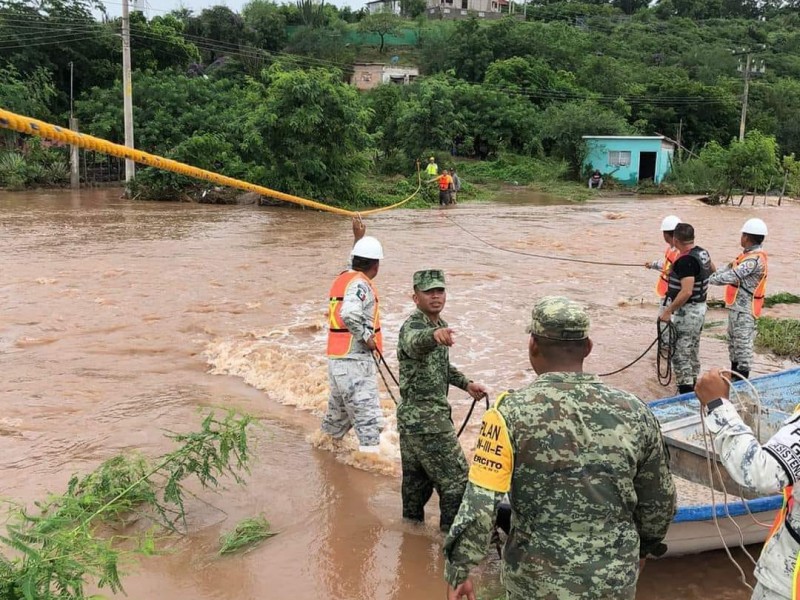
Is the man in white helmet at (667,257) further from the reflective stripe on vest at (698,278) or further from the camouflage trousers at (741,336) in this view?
the camouflage trousers at (741,336)

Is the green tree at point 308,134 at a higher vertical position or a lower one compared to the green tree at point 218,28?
lower

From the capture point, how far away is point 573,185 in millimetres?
38156

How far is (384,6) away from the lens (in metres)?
82.4

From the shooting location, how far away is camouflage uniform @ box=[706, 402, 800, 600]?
2.28m

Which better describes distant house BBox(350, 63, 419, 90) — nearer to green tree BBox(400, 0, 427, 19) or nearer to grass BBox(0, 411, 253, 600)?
green tree BBox(400, 0, 427, 19)

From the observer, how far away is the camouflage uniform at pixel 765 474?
228cm

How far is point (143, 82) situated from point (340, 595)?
3183 centimetres

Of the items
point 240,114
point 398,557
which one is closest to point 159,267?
point 398,557

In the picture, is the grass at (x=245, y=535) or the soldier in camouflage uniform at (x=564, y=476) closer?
the soldier in camouflage uniform at (x=564, y=476)

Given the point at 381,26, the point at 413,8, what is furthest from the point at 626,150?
the point at 413,8

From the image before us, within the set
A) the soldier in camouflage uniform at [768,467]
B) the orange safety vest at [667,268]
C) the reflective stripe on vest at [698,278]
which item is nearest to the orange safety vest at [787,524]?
the soldier in camouflage uniform at [768,467]

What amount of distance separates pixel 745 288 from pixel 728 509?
3934 mm

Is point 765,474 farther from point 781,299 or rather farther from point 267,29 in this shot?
point 267,29

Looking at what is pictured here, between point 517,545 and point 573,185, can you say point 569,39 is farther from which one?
point 517,545
